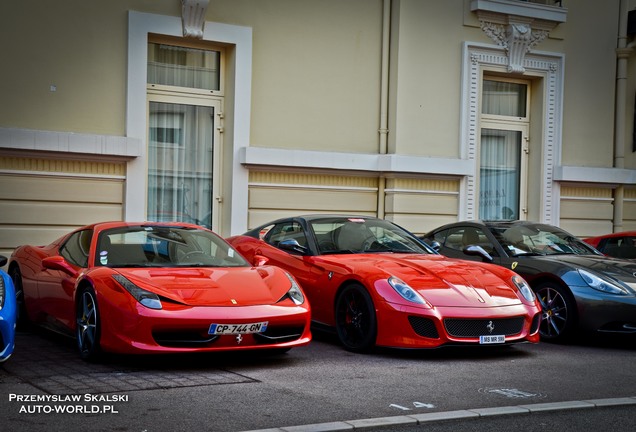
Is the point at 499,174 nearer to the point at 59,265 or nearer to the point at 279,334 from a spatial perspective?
the point at 279,334

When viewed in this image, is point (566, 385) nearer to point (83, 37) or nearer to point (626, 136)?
point (83, 37)

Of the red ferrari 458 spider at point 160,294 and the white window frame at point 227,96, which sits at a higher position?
the white window frame at point 227,96

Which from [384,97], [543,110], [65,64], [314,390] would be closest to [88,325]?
[314,390]

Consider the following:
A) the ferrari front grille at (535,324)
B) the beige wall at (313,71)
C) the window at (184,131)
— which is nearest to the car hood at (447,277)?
the ferrari front grille at (535,324)

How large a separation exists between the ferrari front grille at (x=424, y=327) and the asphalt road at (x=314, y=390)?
0.83 ft

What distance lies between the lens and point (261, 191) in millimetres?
13727

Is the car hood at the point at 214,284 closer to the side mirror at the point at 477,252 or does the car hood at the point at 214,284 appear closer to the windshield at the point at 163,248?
the windshield at the point at 163,248

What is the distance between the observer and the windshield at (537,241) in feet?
35.1

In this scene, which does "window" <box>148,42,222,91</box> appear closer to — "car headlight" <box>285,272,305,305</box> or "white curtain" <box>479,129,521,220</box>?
"white curtain" <box>479,129,521,220</box>

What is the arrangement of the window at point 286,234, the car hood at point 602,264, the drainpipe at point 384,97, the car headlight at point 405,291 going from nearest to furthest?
the car headlight at point 405,291 → the car hood at point 602,264 → the window at point 286,234 → the drainpipe at point 384,97

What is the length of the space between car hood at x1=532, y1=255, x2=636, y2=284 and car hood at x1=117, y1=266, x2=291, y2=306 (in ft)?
11.7

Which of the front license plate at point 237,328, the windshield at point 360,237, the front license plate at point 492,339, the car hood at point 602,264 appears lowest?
the front license plate at point 492,339

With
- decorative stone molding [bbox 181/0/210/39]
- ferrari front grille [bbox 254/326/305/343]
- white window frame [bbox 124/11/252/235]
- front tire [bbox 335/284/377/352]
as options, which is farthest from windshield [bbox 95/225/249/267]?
decorative stone molding [bbox 181/0/210/39]

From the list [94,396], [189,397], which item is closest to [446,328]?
[189,397]
